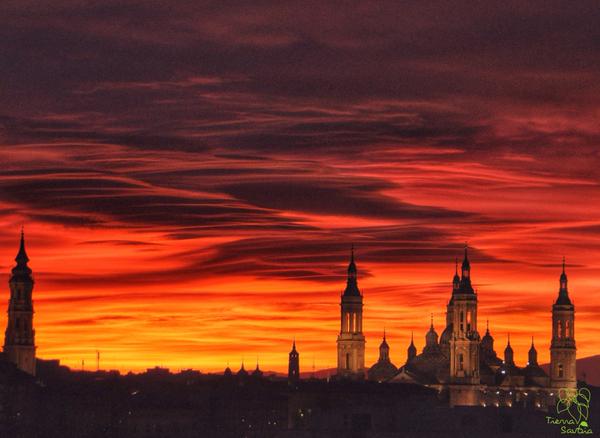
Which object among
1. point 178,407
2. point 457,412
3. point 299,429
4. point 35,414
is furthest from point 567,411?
point 35,414

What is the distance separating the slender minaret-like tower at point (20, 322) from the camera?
181000 mm

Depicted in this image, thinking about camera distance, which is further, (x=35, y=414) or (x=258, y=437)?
(x=258, y=437)

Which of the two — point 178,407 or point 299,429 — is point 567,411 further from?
point 178,407

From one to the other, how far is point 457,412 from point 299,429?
1639 cm

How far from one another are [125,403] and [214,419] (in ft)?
40.8

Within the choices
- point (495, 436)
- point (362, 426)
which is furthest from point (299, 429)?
point (495, 436)

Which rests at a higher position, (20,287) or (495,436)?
(20,287)

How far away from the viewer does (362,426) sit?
189375 mm

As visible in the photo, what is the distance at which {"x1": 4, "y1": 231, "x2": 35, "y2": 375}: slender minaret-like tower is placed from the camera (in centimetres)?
18100

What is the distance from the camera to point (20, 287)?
183 m

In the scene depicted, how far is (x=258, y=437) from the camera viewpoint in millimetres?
192625

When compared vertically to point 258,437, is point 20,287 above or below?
above

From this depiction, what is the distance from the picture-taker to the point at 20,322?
18075cm

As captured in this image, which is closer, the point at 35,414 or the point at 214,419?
the point at 35,414
